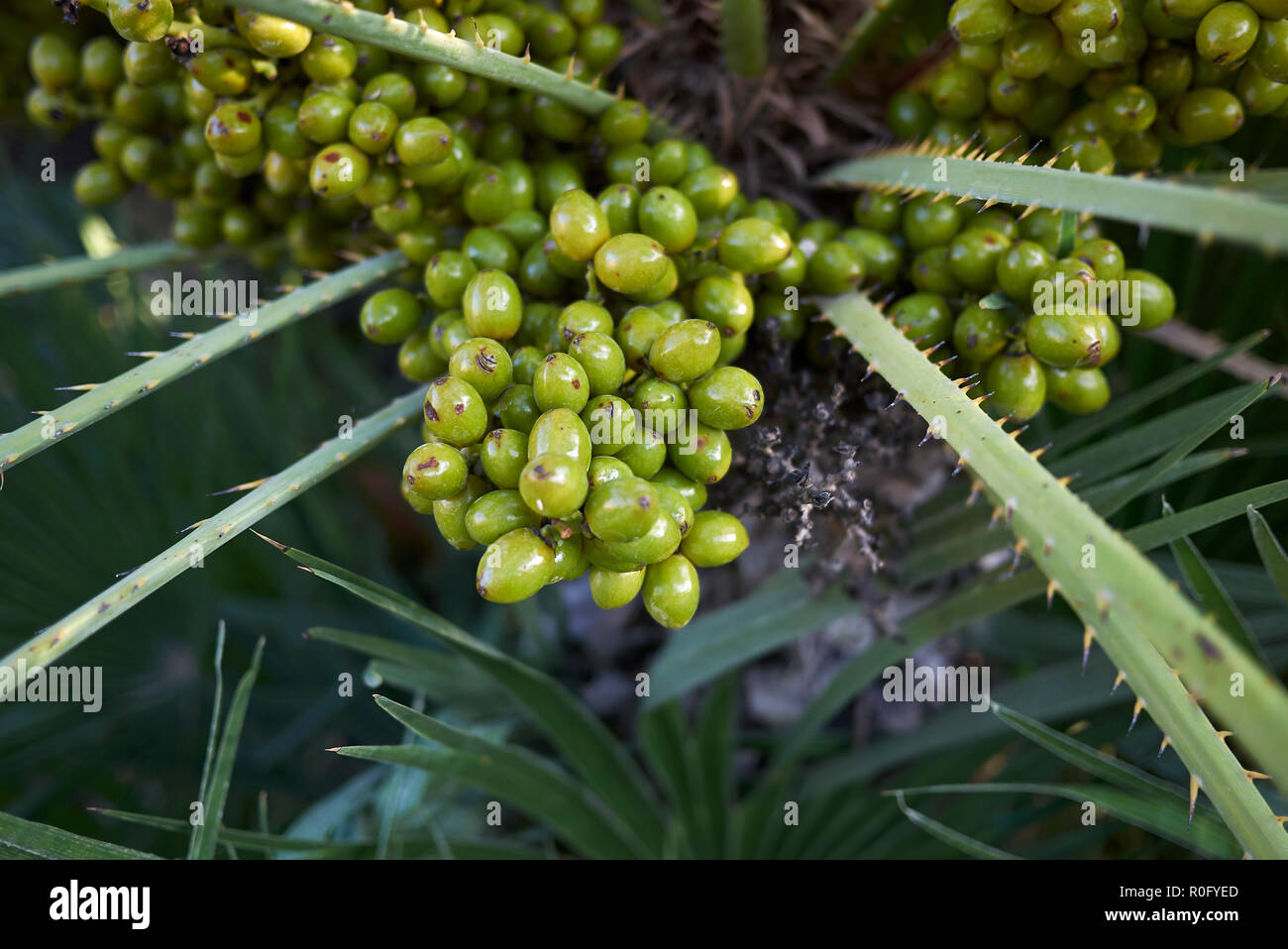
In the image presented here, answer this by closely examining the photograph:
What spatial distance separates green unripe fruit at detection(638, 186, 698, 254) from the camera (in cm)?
112

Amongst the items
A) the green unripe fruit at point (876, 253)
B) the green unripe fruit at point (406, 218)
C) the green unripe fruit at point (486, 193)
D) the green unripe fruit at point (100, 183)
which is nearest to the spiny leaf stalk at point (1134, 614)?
the green unripe fruit at point (876, 253)

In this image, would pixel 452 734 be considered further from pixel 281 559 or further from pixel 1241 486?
pixel 1241 486

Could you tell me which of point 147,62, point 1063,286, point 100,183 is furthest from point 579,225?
point 100,183

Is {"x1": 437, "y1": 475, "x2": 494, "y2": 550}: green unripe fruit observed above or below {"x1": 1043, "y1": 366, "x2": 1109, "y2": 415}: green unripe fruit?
below

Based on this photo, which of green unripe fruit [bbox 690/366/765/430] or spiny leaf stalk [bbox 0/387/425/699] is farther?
green unripe fruit [bbox 690/366/765/430]

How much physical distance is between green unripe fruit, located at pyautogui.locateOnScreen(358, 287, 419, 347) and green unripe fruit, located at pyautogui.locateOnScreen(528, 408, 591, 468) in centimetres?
44

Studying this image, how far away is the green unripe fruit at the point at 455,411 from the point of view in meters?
0.95

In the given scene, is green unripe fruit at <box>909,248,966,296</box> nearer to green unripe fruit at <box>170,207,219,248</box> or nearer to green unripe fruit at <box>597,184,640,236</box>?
green unripe fruit at <box>597,184,640,236</box>

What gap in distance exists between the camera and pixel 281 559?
2.10 metres

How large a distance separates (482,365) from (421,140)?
37 cm

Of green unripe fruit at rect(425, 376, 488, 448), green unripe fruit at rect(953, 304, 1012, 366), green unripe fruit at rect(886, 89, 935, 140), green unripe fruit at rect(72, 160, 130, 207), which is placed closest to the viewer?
green unripe fruit at rect(425, 376, 488, 448)

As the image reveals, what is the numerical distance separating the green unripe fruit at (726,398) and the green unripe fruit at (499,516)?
25 cm

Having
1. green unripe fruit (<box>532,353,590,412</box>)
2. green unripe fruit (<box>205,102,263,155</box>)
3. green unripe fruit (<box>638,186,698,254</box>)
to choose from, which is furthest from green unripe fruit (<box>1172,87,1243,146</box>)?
green unripe fruit (<box>205,102,263,155</box>)
